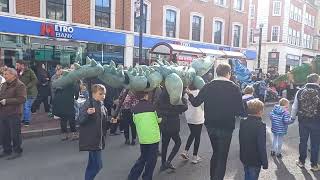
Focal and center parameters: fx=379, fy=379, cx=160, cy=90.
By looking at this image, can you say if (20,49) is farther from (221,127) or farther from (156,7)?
(221,127)

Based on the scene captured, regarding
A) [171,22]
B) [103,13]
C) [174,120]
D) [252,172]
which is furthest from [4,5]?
[252,172]

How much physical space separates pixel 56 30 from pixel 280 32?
97.1 feet

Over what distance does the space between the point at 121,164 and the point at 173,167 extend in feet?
3.16

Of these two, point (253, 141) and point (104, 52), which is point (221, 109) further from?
point (104, 52)

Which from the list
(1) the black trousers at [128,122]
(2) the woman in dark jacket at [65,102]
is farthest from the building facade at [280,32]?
(2) the woman in dark jacket at [65,102]

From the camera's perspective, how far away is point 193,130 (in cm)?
693

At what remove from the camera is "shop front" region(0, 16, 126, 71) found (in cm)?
1604

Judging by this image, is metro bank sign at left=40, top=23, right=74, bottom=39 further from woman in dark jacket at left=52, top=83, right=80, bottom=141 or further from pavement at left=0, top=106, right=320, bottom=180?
pavement at left=0, top=106, right=320, bottom=180

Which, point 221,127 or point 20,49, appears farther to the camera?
point 20,49

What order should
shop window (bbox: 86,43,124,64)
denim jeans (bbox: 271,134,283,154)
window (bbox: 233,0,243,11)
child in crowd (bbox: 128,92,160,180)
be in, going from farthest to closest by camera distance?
1. window (bbox: 233,0,243,11)
2. shop window (bbox: 86,43,124,64)
3. denim jeans (bbox: 271,134,283,154)
4. child in crowd (bbox: 128,92,160,180)

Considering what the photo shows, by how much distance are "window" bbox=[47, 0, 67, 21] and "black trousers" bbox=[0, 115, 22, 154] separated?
11609mm

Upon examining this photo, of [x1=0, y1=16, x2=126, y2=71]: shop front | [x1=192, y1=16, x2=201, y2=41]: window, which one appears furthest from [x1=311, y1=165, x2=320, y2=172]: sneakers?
[x1=192, y1=16, x2=201, y2=41]: window

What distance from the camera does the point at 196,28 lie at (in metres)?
27.0

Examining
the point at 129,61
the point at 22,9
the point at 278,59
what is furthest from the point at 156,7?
the point at 278,59
